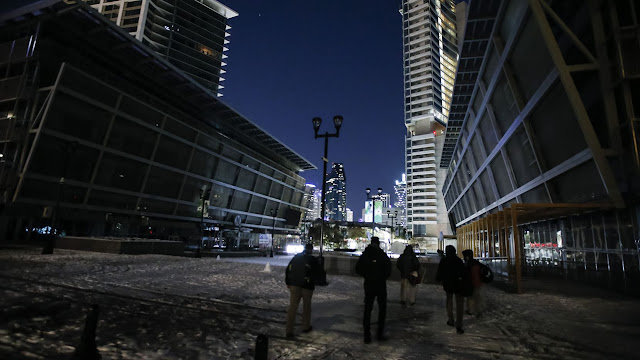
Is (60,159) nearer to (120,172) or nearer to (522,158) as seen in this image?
(120,172)

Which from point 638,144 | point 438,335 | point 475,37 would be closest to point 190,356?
point 438,335

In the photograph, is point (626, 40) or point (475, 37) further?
point (475, 37)

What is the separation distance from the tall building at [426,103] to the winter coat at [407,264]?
117m

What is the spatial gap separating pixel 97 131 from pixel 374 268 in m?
35.2

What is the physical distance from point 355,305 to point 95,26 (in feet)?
114

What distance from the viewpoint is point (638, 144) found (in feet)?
33.7

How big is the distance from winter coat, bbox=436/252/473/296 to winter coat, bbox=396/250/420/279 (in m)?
2.14

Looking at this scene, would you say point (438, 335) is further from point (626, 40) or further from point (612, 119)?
point (626, 40)

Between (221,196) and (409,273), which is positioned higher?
(221,196)

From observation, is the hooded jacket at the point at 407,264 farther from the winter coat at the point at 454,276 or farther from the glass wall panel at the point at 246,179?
the glass wall panel at the point at 246,179

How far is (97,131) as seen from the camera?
31453 millimetres

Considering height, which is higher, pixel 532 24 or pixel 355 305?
pixel 532 24

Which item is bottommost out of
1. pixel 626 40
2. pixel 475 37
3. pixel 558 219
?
pixel 558 219

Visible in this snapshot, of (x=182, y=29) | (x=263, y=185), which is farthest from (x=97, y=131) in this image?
(x=182, y=29)
